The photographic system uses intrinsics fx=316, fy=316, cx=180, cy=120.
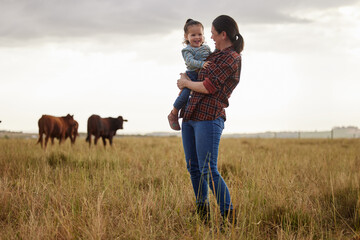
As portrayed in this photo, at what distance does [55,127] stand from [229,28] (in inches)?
510

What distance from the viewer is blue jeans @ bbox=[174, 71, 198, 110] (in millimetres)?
3167

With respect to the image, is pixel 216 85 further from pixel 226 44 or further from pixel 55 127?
pixel 55 127

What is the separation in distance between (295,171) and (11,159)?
6220 millimetres

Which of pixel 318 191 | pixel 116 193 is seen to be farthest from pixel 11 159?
pixel 318 191

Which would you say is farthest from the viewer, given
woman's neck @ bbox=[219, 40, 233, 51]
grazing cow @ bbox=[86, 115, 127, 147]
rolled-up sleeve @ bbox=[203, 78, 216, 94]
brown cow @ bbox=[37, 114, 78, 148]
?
grazing cow @ bbox=[86, 115, 127, 147]

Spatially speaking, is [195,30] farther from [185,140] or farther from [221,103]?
[185,140]

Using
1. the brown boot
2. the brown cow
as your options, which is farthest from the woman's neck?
the brown cow

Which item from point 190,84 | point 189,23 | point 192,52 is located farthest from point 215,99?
point 189,23

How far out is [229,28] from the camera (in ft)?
9.78

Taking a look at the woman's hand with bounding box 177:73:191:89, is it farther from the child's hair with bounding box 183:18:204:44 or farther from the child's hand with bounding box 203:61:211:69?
the child's hair with bounding box 183:18:204:44

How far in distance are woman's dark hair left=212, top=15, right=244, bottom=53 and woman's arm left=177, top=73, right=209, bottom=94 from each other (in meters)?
0.54

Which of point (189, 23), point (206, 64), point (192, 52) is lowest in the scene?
point (206, 64)

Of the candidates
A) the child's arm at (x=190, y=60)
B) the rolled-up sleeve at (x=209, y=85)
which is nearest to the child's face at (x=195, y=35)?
the child's arm at (x=190, y=60)

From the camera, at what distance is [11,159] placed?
7.04 m
